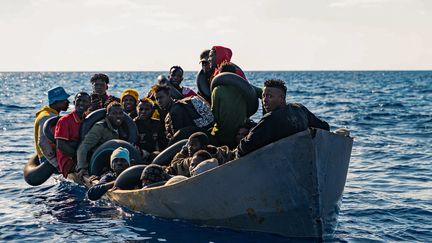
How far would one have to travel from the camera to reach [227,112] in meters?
10.6

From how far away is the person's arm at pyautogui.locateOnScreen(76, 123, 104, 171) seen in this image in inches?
431

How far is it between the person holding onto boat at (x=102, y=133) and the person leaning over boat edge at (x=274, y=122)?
376 centimetres

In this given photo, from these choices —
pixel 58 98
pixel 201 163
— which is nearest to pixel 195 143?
pixel 201 163

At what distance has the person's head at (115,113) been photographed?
10891 mm

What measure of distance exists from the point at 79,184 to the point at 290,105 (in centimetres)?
556

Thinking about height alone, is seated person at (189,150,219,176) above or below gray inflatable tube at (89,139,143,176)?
above

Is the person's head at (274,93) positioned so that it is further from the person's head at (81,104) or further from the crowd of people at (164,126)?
the person's head at (81,104)

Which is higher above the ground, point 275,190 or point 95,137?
point 95,137

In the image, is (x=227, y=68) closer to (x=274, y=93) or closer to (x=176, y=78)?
(x=176, y=78)

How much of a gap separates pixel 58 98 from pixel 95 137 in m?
1.62

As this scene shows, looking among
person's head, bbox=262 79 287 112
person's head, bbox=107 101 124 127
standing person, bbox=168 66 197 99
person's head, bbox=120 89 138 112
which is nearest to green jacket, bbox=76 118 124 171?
person's head, bbox=107 101 124 127

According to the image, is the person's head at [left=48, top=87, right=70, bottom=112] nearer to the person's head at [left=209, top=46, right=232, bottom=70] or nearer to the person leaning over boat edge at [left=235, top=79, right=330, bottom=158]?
the person's head at [left=209, top=46, right=232, bottom=70]

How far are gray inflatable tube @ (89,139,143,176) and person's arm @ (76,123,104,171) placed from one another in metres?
0.19

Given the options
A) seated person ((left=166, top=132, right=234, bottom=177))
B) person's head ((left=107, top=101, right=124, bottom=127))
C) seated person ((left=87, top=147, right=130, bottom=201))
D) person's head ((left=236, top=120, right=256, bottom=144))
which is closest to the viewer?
seated person ((left=166, top=132, right=234, bottom=177))
